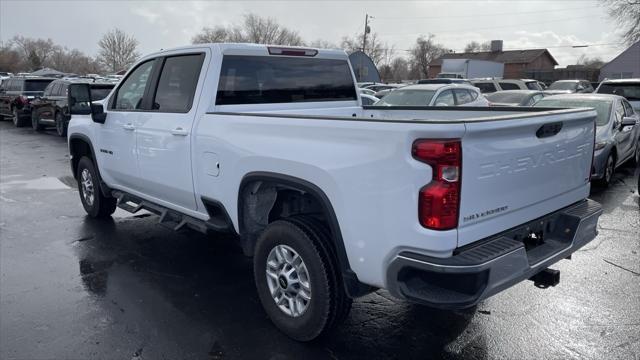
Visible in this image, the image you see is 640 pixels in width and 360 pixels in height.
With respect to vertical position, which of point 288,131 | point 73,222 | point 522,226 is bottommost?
point 73,222

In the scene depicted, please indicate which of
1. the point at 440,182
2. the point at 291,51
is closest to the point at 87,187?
the point at 291,51

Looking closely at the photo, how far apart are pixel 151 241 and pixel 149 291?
59.4 inches

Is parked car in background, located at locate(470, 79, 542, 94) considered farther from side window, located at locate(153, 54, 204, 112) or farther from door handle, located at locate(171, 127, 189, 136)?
door handle, located at locate(171, 127, 189, 136)

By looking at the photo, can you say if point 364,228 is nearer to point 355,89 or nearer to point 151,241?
point 355,89

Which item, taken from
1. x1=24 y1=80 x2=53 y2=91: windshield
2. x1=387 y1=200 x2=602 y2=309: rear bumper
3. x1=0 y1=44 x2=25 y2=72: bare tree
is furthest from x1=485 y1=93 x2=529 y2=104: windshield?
x1=0 y1=44 x2=25 y2=72: bare tree

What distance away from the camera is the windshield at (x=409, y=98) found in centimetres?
1180

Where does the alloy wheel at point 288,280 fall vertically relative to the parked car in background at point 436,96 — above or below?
below

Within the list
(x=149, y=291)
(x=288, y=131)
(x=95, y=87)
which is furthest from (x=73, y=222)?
(x=95, y=87)

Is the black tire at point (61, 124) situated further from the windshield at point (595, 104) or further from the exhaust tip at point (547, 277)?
the exhaust tip at point (547, 277)

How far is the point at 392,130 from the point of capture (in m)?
2.59

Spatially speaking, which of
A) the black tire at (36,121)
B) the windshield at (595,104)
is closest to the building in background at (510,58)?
the black tire at (36,121)

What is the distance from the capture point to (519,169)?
2.94 metres

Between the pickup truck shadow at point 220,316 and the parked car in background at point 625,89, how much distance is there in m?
12.5

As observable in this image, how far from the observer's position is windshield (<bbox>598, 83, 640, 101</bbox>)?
13516mm
